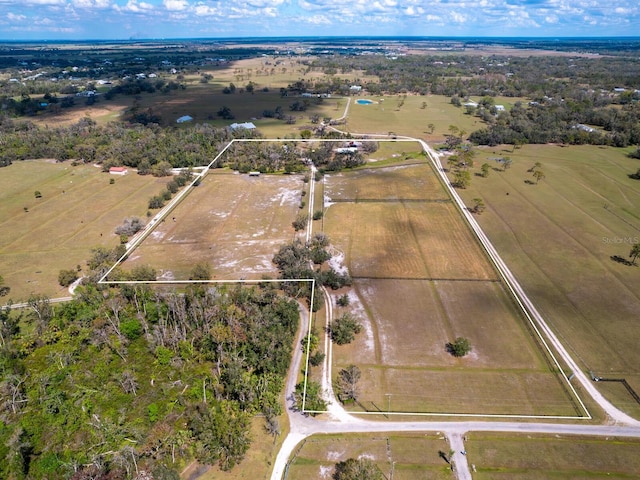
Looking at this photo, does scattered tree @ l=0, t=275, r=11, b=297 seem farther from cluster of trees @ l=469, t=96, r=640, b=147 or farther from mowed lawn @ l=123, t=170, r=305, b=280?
cluster of trees @ l=469, t=96, r=640, b=147

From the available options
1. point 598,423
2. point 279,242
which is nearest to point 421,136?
point 279,242

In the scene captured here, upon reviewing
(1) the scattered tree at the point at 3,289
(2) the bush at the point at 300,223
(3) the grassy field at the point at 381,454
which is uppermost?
(2) the bush at the point at 300,223

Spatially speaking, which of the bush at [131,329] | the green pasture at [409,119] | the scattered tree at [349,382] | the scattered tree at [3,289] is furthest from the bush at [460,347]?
the green pasture at [409,119]

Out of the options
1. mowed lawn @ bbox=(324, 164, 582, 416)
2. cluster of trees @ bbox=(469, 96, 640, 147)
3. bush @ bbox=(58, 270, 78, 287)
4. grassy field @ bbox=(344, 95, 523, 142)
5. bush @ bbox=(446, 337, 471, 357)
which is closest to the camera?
mowed lawn @ bbox=(324, 164, 582, 416)

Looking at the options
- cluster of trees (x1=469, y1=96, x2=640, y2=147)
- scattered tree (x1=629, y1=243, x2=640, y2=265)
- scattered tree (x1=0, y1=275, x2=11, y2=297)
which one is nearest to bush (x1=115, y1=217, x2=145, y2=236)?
scattered tree (x1=0, y1=275, x2=11, y2=297)

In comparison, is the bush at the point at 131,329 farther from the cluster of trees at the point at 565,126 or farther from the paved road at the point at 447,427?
the cluster of trees at the point at 565,126

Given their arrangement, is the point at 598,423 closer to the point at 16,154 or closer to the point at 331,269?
the point at 331,269

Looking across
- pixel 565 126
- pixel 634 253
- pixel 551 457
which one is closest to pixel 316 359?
pixel 551 457
